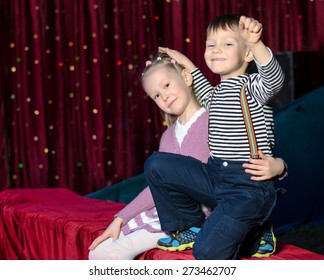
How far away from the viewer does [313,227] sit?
2.86 m

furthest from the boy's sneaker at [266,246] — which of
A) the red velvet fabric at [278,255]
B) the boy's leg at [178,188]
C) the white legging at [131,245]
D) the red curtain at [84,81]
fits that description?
the red curtain at [84,81]

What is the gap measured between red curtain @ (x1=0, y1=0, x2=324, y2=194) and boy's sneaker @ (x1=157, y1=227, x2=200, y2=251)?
2.11 meters

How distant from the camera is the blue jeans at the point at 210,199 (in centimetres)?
152

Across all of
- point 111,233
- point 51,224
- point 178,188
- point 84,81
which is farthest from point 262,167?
point 84,81

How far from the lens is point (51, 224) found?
2201 mm

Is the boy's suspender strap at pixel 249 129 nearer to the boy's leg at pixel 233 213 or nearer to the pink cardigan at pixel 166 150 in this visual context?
the boy's leg at pixel 233 213

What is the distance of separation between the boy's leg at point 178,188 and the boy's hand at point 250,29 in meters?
0.35

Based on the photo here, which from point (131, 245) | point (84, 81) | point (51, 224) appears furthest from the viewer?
point (84, 81)

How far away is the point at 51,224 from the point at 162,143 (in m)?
0.57

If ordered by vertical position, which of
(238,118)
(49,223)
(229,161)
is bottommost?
(49,223)

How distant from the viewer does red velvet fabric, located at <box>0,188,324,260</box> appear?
6.71 ft

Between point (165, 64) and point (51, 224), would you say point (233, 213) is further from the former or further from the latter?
point (51, 224)

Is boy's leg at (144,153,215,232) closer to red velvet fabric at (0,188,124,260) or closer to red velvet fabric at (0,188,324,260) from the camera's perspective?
red velvet fabric at (0,188,324,260)

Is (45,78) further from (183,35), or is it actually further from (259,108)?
(259,108)
